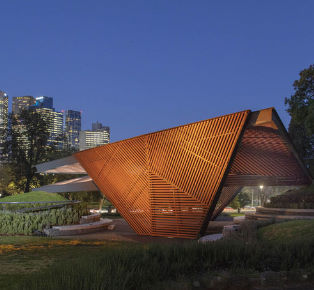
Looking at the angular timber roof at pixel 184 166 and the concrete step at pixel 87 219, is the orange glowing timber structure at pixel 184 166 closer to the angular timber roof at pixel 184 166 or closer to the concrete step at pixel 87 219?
the angular timber roof at pixel 184 166

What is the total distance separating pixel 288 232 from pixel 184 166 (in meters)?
4.90

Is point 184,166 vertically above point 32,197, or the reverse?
point 184,166

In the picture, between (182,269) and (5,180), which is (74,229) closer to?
(182,269)

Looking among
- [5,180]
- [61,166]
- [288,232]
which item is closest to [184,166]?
[288,232]

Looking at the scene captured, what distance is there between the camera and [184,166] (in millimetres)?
13516

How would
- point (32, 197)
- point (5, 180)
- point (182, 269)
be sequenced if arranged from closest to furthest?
point (182, 269) < point (32, 197) < point (5, 180)

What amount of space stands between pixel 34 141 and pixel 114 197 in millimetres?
25755

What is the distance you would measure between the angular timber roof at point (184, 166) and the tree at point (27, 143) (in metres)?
23.1

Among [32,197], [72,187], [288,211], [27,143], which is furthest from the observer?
[27,143]

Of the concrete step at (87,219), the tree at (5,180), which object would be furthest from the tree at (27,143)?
the concrete step at (87,219)

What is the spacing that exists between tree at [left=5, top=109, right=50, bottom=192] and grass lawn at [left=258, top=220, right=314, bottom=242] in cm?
3267

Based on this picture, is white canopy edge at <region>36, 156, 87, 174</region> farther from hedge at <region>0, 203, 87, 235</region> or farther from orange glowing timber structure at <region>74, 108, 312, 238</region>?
hedge at <region>0, 203, 87, 235</region>

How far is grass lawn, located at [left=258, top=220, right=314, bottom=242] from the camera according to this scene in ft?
29.2

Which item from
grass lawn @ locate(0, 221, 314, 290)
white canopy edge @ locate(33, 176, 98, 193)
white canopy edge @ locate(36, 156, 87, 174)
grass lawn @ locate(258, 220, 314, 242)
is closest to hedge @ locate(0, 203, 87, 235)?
white canopy edge @ locate(33, 176, 98, 193)
